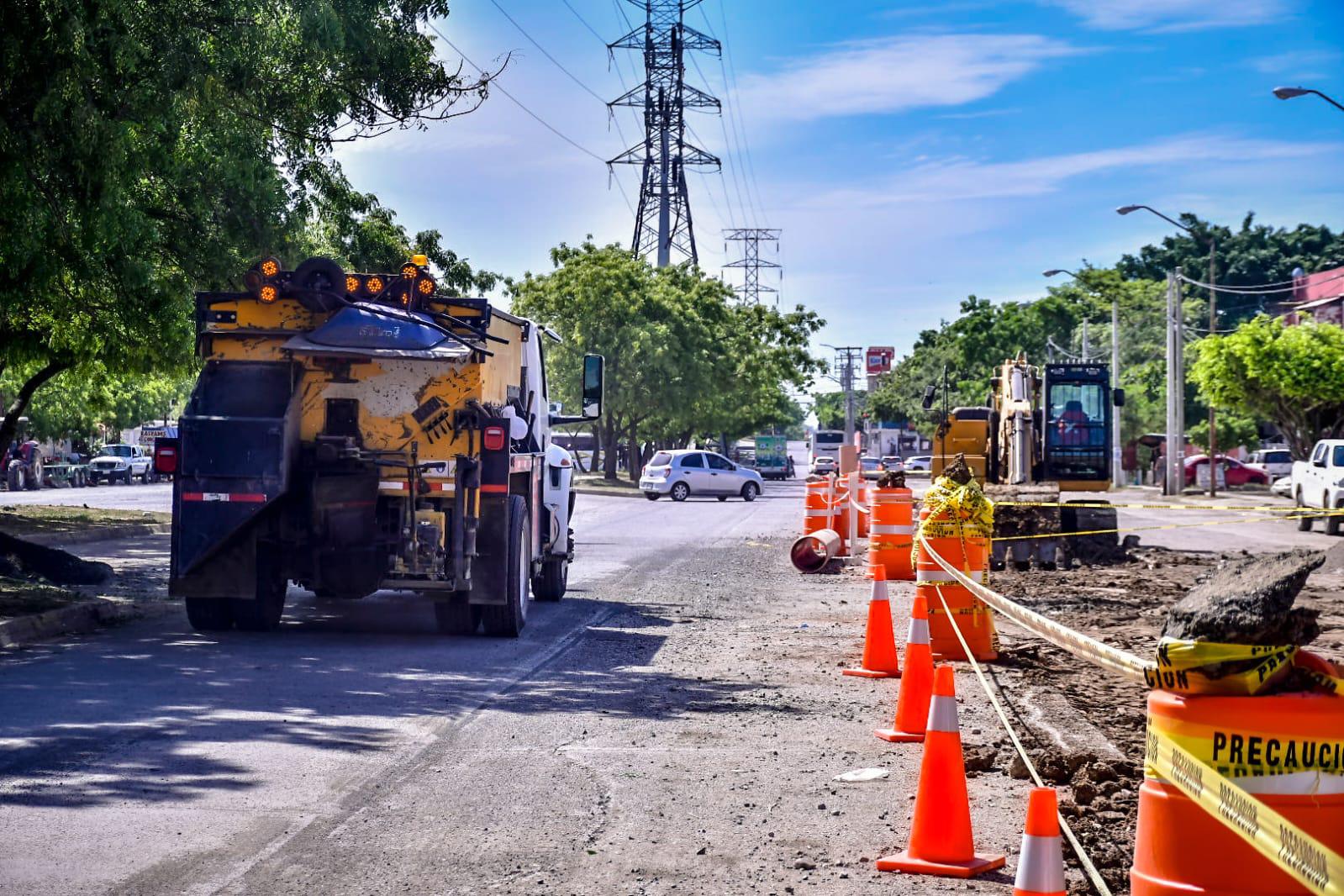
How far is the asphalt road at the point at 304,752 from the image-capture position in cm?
584

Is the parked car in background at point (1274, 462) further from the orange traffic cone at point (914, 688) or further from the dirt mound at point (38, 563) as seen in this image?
the orange traffic cone at point (914, 688)

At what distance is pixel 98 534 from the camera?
25750mm

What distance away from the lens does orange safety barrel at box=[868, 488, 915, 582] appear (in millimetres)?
17125

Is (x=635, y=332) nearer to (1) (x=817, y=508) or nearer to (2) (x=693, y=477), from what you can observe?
(2) (x=693, y=477)

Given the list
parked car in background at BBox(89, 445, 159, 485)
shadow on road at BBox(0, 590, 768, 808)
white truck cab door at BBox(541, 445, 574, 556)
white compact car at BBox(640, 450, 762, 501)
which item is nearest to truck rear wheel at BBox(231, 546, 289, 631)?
shadow on road at BBox(0, 590, 768, 808)

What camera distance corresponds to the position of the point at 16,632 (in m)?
12.3

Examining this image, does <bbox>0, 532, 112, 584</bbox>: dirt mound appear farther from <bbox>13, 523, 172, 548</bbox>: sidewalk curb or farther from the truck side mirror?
<bbox>13, 523, 172, 548</bbox>: sidewalk curb

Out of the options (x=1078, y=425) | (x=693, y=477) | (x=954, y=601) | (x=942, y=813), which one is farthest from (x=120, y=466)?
(x=942, y=813)

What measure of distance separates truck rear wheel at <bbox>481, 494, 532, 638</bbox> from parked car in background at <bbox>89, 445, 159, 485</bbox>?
57.0 m

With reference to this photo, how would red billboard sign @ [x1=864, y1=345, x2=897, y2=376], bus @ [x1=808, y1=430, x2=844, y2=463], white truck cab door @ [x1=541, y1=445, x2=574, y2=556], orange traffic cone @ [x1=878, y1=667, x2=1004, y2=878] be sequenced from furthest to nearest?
1. red billboard sign @ [x1=864, y1=345, x2=897, y2=376]
2. bus @ [x1=808, y1=430, x2=844, y2=463]
3. white truck cab door @ [x1=541, y1=445, x2=574, y2=556]
4. orange traffic cone @ [x1=878, y1=667, x2=1004, y2=878]

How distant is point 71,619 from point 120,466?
5666 centimetres

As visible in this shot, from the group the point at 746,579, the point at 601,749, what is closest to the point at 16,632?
the point at 601,749

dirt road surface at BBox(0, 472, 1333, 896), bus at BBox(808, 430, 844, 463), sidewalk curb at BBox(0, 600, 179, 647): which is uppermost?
bus at BBox(808, 430, 844, 463)

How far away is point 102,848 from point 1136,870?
13.2ft
